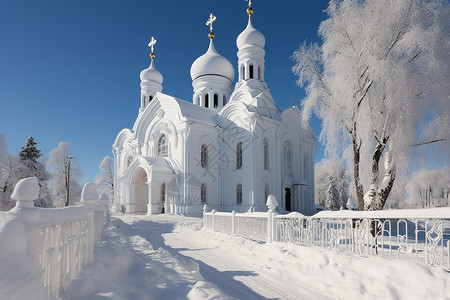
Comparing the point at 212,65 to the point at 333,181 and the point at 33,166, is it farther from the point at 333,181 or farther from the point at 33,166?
the point at 333,181

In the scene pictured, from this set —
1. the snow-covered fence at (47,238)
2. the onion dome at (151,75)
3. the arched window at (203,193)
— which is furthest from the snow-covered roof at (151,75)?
the snow-covered fence at (47,238)

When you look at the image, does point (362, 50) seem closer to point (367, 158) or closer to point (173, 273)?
point (367, 158)

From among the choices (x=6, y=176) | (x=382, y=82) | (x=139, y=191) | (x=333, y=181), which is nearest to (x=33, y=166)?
(x=6, y=176)

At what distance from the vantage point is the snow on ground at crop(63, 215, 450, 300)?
3617 mm

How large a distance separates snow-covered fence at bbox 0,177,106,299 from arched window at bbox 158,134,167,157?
2018 centimetres

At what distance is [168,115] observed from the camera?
918 inches

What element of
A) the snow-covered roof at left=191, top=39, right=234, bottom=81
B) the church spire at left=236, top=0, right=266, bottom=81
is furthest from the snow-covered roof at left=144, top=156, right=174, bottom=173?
the snow-covered roof at left=191, top=39, right=234, bottom=81

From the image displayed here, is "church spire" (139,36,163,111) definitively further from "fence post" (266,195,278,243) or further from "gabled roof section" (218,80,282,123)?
"fence post" (266,195,278,243)

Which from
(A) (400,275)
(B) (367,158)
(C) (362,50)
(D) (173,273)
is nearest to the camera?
(A) (400,275)

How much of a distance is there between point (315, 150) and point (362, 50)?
59.6 ft

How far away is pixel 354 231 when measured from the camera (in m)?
5.89

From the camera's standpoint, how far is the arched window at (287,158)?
80.6ft

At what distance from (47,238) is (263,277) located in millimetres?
4206

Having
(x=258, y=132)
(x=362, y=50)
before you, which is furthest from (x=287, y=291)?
(x=258, y=132)
